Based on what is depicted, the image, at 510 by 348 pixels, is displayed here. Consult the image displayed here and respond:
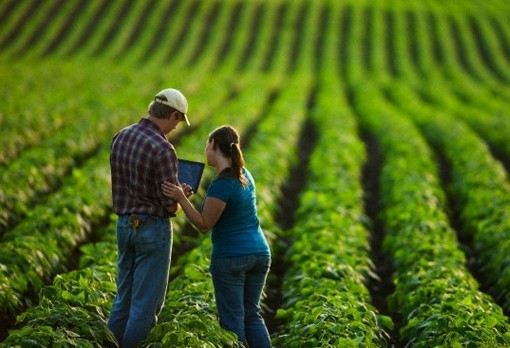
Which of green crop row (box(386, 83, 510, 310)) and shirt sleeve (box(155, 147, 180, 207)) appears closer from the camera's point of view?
shirt sleeve (box(155, 147, 180, 207))

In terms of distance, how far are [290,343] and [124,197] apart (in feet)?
6.36

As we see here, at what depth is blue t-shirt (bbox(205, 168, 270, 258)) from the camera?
5367 millimetres

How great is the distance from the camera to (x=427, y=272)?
7.80 meters

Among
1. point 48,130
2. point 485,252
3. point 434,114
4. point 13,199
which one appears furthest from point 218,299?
point 434,114

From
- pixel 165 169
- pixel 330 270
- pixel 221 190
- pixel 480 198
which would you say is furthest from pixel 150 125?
pixel 480 198

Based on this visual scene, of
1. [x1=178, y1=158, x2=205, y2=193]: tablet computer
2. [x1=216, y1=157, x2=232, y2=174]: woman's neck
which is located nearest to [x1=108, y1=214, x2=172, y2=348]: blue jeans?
[x1=178, y1=158, x2=205, y2=193]: tablet computer

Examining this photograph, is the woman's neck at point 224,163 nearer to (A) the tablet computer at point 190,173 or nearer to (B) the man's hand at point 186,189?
(A) the tablet computer at point 190,173

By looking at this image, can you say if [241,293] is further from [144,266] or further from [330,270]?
[330,270]

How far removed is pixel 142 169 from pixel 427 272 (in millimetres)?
3882

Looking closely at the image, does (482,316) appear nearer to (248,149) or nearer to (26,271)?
(26,271)

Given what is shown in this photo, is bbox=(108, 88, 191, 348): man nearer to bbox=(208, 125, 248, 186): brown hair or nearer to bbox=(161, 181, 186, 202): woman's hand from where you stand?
bbox=(161, 181, 186, 202): woman's hand

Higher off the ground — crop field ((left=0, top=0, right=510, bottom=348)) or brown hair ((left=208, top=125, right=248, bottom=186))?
brown hair ((left=208, top=125, right=248, bottom=186))

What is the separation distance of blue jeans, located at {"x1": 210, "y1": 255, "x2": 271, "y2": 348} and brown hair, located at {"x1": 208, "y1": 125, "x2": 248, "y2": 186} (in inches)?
26.6

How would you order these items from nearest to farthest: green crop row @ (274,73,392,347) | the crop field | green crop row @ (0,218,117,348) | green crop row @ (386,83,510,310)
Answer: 1. green crop row @ (0,218,117,348)
2. green crop row @ (274,73,392,347)
3. the crop field
4. green crop row @ (386,83,510,310)
